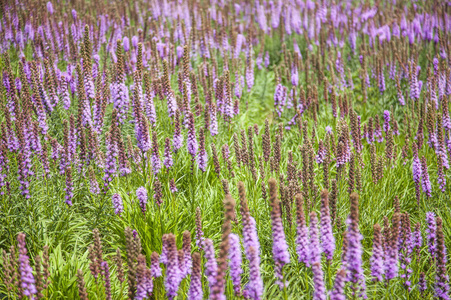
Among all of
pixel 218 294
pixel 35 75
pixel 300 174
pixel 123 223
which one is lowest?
pixel 123 223

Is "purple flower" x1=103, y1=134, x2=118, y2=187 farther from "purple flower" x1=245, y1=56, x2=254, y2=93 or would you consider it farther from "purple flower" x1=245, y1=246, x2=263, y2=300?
"purple flower" x1=245, y1=56, x2=254, y2=93

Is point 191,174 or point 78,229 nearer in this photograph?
point 78,229

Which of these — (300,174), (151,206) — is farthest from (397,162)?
(151,206)

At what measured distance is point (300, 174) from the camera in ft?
14.2

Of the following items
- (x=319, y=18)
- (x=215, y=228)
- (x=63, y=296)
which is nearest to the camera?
(x=63, y=296)

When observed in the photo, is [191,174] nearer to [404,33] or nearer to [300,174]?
[300,174]

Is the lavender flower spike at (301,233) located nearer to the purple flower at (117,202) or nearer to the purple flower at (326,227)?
the purple flower at (326,227)

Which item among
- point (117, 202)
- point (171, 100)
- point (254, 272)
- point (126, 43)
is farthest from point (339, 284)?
point (126, 43)

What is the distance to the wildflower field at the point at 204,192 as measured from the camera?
2.59m

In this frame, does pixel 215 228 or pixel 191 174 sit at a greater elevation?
pixel 191 174

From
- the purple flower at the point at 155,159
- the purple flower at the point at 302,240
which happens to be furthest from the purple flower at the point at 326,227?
the purple flower at the point at 155,159

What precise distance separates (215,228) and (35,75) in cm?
320

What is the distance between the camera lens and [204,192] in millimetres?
4812

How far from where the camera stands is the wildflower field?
259cm
